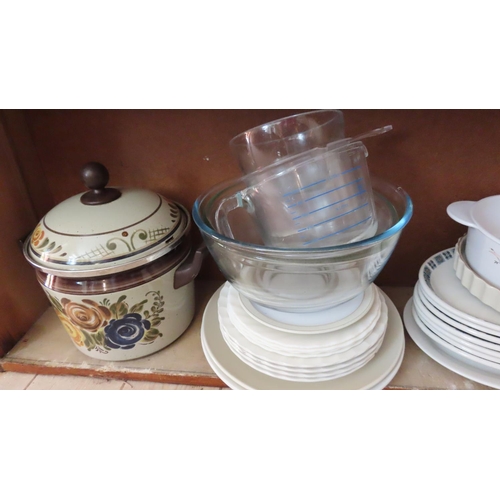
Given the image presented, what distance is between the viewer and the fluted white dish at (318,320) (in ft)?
1.46

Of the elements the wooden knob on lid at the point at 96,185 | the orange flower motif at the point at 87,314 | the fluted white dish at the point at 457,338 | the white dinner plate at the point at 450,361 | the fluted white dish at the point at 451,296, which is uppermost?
the wooden knob on lid at the point at 96,185

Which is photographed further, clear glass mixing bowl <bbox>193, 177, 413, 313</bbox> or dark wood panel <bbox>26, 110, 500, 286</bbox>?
dark wood panel <bbox>26, 110, 500, 286</bbox>

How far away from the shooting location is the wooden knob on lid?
1.51 feet

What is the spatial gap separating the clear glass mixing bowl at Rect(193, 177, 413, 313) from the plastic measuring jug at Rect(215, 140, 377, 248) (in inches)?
1.6

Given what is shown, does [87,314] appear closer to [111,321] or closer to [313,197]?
[111,321]

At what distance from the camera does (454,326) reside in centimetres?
46

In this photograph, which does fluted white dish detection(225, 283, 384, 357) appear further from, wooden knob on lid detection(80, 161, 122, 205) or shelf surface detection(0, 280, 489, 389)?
wooden knob on lid detection(80, 161, 122, 205)

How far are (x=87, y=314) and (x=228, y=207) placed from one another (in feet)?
0.77

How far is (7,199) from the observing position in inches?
20.6

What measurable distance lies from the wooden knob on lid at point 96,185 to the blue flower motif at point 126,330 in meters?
0.16

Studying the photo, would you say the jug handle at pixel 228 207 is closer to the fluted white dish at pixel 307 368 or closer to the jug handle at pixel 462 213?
the fluted white dish at pixel 307 368

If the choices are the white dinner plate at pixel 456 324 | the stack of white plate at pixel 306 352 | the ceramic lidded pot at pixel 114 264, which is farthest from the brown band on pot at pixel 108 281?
the white dinner plate at pixel 456 324

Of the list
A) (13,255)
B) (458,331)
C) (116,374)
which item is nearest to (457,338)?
(458,331)

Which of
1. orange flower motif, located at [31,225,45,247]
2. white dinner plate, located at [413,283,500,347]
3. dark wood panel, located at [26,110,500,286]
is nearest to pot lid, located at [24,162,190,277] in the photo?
orange flower motif, located at [31,225,45,247]
